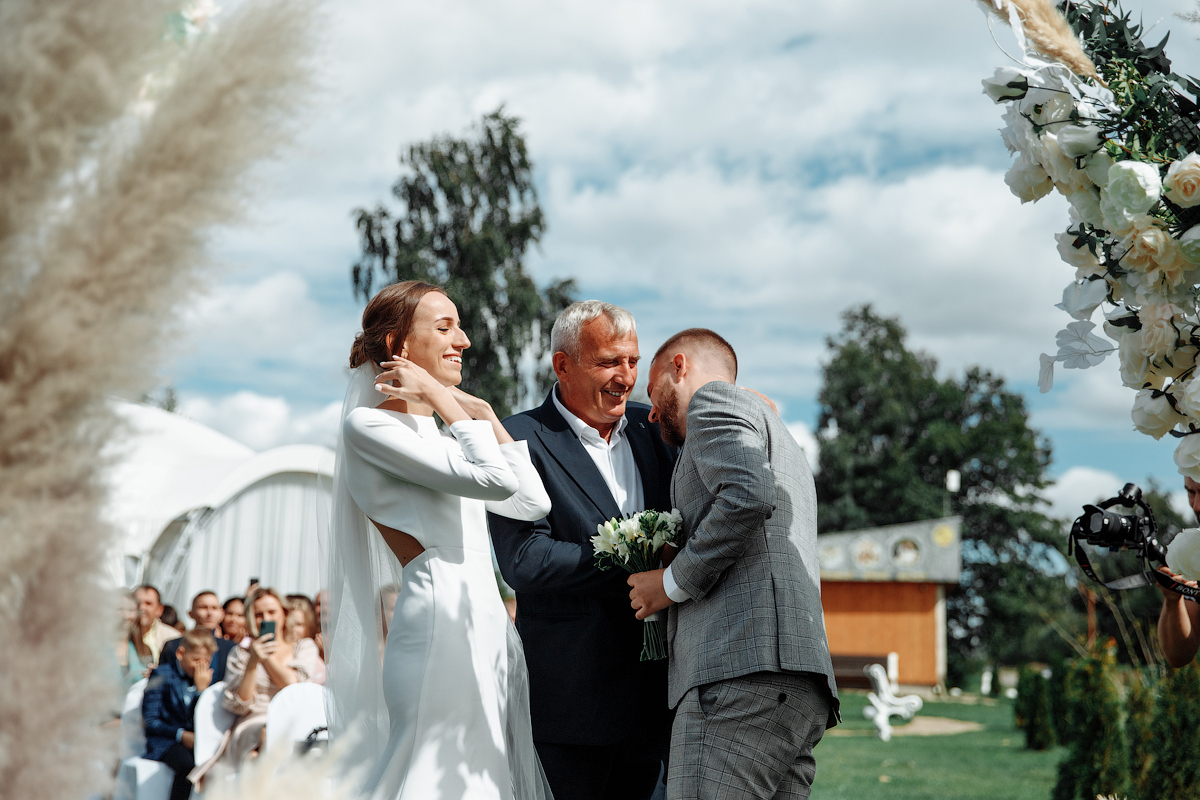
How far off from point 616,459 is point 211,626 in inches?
245

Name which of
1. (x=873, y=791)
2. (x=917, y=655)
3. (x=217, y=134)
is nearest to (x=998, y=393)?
(x=917, y=655)

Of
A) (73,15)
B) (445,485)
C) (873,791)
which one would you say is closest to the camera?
(73,15)

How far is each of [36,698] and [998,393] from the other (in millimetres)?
56603

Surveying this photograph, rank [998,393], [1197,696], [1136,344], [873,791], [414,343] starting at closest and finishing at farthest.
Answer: [1136,344] → [414,343] → [1197,696] → [873,791] → [998,393]

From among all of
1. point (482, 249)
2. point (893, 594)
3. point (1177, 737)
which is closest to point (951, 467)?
point (893, 594)

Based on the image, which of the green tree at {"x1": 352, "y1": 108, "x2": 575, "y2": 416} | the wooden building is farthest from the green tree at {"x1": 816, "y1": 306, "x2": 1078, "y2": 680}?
the green tree at {"x1": 352, "y1": 108, "x2": 575, "y2": 416}

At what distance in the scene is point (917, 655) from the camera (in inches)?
1203

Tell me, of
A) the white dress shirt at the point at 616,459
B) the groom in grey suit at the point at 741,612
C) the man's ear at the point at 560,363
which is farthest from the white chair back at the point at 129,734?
the man's ear at the point at 560,363

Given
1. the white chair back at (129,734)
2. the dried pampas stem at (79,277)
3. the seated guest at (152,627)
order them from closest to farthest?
the dried pampas stem at (79,277) < the white chair back at (129,734) < the seated guest at (152,627)

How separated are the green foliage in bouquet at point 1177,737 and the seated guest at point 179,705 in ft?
23.4

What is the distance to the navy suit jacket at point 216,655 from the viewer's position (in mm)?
7381

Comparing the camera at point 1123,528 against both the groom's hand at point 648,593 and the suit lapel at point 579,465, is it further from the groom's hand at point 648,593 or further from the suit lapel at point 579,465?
the suit lapel at point 579,465

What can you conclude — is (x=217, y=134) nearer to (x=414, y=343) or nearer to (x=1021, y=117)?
(x=1021, y=117)

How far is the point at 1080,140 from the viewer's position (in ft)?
6.84
